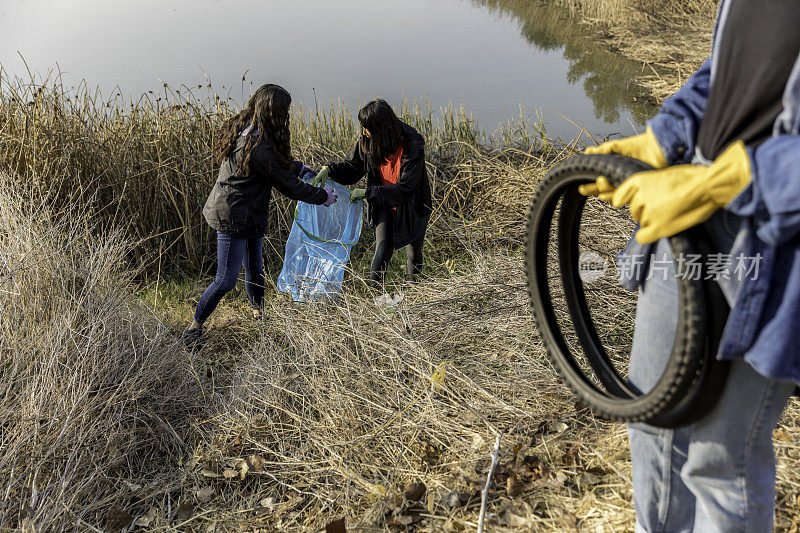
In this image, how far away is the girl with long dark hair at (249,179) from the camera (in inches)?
132

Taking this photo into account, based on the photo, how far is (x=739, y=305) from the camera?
1178 mm

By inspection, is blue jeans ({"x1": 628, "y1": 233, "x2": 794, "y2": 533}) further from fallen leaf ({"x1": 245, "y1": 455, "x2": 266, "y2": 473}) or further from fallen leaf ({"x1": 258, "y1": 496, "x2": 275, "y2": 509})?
fallen leaf ({"x1": 245, "y1": 455, "x2": 266, "y2": 473})

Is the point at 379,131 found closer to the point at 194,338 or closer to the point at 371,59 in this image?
the point at 194,338

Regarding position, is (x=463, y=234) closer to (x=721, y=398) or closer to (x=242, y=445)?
(x=242, y=445)

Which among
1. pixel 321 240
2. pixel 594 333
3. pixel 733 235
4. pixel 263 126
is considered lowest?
pixel 321 240

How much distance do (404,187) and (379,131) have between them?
0.36 m

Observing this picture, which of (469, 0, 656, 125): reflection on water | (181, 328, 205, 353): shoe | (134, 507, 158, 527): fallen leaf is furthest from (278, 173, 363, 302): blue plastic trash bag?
(469, 0, 656, 125): reflection on water

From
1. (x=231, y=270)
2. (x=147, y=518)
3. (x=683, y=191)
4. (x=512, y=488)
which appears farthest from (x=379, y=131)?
(x=683, y=191)

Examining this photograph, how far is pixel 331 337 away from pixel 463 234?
203 centimetres

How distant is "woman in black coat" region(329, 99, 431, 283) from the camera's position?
11.7 ft

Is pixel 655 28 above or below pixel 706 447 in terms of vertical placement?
above

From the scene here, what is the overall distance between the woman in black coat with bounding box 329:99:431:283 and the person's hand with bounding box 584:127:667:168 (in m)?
2.12

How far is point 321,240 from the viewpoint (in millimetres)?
3711

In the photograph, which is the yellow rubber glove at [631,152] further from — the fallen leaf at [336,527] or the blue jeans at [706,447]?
the fallen leaf at [336,527]
